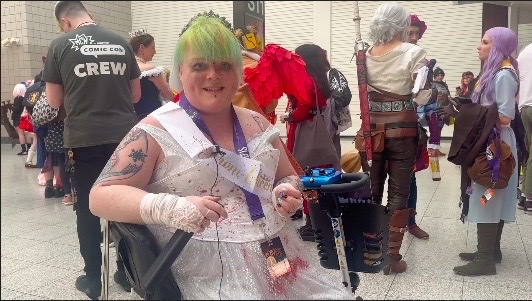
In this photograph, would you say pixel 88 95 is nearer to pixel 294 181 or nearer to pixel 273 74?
pixel 273 74

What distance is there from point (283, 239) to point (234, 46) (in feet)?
1.66

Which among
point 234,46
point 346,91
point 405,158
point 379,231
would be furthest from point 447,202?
point 234,46

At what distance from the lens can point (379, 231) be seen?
133 centimetres

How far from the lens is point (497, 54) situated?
241cm

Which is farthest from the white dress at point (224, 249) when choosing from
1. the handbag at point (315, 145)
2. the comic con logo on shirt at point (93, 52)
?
the handbag at point (315, 145)

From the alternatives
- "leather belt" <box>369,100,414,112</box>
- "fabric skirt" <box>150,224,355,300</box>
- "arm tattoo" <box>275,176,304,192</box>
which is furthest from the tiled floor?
"leather belt" <box>369,100,414,112</box>

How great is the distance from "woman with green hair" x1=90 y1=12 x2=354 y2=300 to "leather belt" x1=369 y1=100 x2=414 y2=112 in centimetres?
146

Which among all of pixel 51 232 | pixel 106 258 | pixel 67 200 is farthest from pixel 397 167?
pixel 67 200

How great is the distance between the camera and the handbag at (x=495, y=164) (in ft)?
7.77

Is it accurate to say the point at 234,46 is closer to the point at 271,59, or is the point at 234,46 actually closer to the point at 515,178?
the point at 271,59

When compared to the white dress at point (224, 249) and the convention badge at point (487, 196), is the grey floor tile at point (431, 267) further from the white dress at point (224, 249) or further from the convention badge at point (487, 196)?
the white dress at point (224, 249)

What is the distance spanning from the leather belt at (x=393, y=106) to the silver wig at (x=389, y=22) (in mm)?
334

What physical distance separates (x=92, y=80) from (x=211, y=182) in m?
1.25

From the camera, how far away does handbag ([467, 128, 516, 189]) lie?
7.77ft
